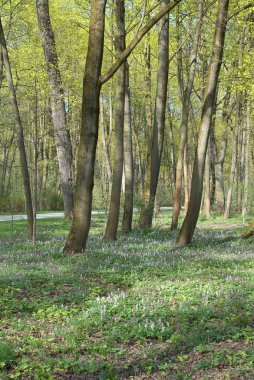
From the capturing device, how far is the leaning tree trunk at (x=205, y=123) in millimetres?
13117

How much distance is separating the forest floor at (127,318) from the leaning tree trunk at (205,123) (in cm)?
260

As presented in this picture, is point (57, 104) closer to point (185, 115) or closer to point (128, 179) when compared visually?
point (128, 179)

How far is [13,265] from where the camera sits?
10.2 meters

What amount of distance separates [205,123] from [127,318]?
27.2ft

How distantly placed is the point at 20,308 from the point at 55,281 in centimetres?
175

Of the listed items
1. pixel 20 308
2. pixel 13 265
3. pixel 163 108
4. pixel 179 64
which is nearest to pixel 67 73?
pixel 163 108

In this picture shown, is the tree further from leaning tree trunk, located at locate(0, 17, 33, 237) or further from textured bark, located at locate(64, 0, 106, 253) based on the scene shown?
leaning tree trunk, located at locate(0, 17, 33, 237)

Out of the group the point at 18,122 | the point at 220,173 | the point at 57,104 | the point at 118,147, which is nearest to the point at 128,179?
the point at 118,147

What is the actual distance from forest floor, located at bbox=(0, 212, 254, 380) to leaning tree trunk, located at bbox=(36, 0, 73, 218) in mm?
10109

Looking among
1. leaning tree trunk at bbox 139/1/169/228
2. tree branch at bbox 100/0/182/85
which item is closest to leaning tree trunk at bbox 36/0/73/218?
leaning tree trunk at bbox 139/1/169/228

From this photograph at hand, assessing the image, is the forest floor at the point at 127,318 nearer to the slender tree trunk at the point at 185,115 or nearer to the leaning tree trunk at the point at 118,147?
the leaning tree trunk at the point at 118,147

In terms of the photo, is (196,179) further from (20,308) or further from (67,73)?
(67,73)

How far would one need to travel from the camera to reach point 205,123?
13.3 m

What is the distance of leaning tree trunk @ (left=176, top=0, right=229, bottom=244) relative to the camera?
A: 1312 centimetres
